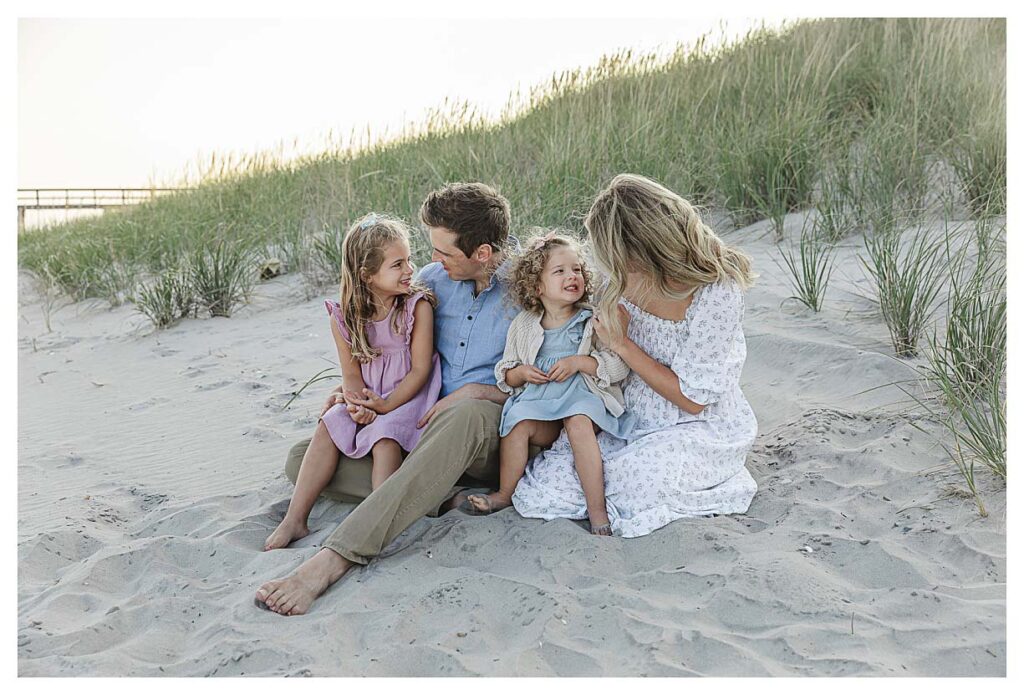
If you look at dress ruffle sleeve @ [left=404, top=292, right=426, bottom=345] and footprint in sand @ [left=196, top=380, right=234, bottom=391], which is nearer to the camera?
dress ruffle sleeve @ [left=404, top=292, right=426, bottom=345]

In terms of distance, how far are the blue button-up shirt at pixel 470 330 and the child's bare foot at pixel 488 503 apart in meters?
0.44

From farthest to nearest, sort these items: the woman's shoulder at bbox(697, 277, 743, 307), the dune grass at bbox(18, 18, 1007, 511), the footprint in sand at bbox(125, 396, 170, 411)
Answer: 1. the dune grass at bbox(18, 18, 1007, 511)
2. the footprint in sand at bbox(125, 396, 170, 411)
3. the woman's shoulder at bbox(697, 277, 743, 307)

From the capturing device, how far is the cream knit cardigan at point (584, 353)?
3.25 m

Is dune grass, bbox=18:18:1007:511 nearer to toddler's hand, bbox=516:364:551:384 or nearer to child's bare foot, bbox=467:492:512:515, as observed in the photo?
toddler's hand, bbox=516:364:551:384

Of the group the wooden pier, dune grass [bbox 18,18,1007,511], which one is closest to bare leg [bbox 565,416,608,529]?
dune grass [bbox 18,18,1007,511]

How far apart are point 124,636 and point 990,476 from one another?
2.73 m

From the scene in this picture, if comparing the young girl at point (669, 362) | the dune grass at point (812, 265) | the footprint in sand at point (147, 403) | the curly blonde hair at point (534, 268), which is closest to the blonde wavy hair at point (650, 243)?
the young girl at point (669, 362)

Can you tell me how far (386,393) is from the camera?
11.3 ft

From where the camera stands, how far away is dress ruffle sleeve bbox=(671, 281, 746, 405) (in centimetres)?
314

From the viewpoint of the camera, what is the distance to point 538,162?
22.2ft

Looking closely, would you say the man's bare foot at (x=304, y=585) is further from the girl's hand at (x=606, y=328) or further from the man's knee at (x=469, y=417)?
the girl's hand at (x=606, y=328)

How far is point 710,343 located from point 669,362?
177 millimetres

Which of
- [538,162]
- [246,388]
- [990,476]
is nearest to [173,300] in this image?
[246,388]

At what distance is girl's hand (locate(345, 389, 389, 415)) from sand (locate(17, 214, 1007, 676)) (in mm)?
439
